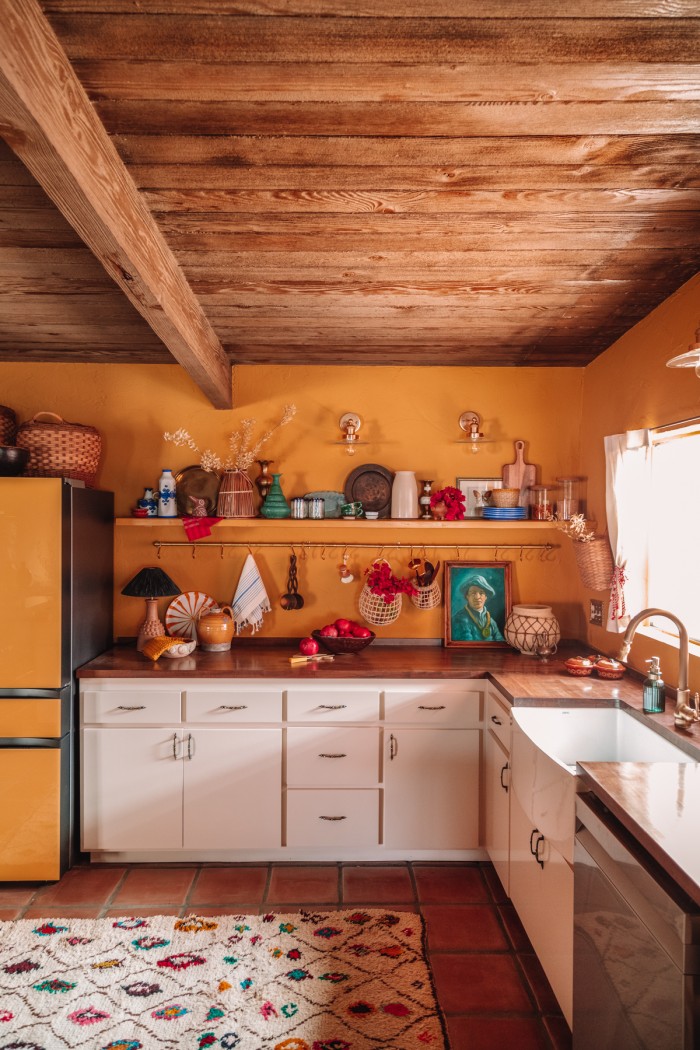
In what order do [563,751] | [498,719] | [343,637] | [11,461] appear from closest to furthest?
[563,751]
[498,719]
[11,461]
[343,637]

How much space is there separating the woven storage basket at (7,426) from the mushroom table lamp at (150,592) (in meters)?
0.92

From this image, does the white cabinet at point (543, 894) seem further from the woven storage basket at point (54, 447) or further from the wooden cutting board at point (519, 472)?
the woven storage basket at point (54, 447)

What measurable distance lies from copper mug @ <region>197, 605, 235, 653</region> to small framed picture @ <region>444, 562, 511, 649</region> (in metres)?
1.13

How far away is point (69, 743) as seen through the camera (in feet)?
9.59

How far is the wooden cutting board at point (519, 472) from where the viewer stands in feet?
11.6

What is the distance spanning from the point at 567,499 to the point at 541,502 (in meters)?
0.13

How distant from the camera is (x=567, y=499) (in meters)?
3.38

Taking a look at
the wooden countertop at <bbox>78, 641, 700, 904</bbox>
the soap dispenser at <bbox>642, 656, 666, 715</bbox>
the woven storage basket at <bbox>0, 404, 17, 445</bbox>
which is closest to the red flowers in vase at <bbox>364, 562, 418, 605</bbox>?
the wooden countertop at <bbox>78, 641, 700, 904</bbox>

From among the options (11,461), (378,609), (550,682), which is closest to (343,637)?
(378,609)

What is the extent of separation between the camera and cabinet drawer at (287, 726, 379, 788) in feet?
9.79

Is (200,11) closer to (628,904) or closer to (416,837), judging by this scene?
(628,904)

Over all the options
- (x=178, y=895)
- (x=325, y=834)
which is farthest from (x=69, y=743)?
(x=325, y=834)

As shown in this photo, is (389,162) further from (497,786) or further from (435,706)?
(497,786)

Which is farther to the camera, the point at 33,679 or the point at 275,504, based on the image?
the point at 275,504
